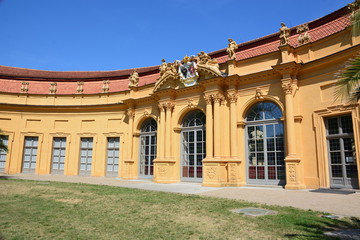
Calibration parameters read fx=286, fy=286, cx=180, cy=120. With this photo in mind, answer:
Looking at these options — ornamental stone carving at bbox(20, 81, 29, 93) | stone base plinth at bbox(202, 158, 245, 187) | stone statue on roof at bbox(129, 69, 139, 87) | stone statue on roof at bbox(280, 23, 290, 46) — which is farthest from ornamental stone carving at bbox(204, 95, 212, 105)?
ornamental stone carving at bbox(20, 81, 29, 93)

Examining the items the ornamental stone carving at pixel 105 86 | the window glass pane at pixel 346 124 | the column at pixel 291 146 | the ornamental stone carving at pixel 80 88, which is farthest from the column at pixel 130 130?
the window glass pane at pixel 346 124

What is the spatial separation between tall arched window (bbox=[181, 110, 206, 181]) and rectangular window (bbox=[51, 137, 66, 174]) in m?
10.9

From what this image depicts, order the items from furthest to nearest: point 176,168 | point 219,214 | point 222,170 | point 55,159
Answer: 1. point 55,159
2. point 176,168
3. point 222,170
4. point 219,214

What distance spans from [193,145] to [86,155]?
9.73m

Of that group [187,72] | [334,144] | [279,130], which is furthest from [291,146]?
[187,72]

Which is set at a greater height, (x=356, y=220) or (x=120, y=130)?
(x=120, y=130)

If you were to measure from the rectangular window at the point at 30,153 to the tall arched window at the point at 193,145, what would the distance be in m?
13.1

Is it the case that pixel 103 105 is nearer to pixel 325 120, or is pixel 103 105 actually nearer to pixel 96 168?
pixel 96 168

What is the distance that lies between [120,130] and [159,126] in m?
4.35

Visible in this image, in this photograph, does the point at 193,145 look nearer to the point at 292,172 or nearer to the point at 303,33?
the point at 292,172

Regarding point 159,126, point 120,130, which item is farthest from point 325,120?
point 120,130

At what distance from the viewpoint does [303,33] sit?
1438 cm

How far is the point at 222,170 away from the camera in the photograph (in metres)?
14.6

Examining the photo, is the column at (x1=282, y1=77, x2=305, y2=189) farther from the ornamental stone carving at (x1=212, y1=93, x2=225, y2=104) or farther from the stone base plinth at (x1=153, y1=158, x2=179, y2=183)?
the stone base plinth at (x1=153, y1=158, x2=179, y2=183)
